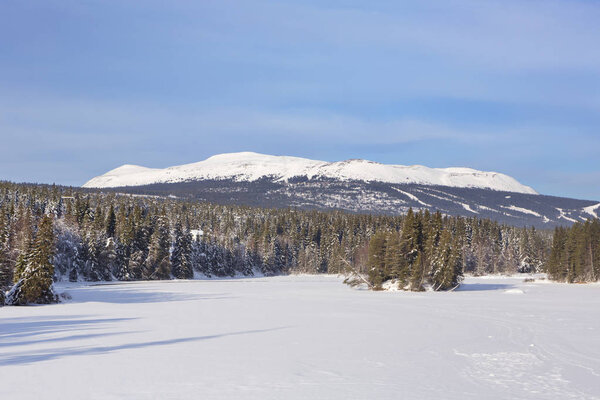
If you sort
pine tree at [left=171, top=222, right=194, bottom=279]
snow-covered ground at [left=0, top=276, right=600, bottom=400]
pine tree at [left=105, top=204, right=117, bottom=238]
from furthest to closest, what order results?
pine tree at [left=105, top=204, right=117, bottom=238], pine tree at [left=171, top=222, right=194, bottom=279], snow-covered ground at [left=0, top=276, right=600, bottom=400]

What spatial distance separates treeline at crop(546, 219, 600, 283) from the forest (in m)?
0.20

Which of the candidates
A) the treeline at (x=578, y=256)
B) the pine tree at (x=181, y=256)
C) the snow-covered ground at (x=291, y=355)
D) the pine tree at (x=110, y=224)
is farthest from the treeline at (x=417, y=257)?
the pine tree at (x=110, y=224)

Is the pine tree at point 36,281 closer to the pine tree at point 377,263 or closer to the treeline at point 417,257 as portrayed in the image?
the pine tree at point 377,263

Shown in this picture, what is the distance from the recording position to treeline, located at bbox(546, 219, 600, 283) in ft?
342

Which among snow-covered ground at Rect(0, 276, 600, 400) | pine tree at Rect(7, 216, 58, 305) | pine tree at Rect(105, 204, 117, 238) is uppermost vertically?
pine tree at Rect(105, 204, 117, 238)

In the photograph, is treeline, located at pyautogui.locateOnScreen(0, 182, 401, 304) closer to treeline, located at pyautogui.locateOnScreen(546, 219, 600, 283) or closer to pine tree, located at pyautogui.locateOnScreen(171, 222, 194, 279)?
pine tree, located at pyautogui.locateOnScreen(171, 222, 194, 279)

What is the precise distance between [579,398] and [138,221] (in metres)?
96.9

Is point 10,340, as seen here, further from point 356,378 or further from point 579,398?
point 579,398

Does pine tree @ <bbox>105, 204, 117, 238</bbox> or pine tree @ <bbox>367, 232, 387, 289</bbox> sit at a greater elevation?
pine tree @ <bbox>105, 204, 117, 238</bbox>

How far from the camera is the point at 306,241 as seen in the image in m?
168

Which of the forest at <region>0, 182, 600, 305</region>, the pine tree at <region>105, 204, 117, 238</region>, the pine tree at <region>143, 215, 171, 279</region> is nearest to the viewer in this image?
the forest at <region>0, 182, 600, 305</region>

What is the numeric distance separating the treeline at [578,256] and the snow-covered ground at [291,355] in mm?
71017

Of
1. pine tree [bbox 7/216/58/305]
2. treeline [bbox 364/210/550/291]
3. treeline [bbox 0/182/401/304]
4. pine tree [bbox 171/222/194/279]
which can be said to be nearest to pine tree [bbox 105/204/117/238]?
treeline [bbox 0/182/401/304]

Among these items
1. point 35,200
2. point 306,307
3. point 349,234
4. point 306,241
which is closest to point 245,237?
point 306,241
